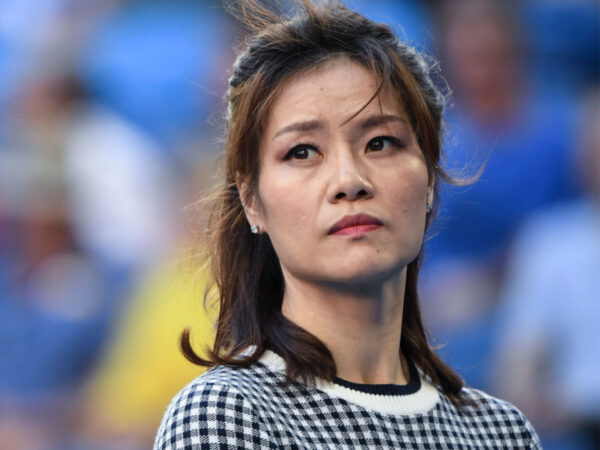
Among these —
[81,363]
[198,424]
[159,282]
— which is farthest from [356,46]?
[81,363]

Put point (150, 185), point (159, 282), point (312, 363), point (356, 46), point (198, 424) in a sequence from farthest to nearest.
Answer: point (150, 185) → point (159, 282) → point (356, 46) → point (312, 363) → point (198, 424)

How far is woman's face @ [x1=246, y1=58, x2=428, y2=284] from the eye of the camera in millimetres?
2199

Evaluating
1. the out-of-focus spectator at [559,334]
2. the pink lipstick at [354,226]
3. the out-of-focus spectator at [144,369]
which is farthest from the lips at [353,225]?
the out-of-focus spectator at [144,369]

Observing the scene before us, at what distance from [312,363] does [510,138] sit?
316cm

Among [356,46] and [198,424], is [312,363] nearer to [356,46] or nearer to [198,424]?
[198,424]

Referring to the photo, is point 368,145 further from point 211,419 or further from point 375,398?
point 211,419

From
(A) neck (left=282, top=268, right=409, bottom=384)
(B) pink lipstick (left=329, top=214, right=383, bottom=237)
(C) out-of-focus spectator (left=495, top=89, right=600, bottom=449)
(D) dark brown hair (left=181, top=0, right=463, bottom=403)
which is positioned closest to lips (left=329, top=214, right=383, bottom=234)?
→ (B) pink lipstick (left=329, top=214, right=383, bottom=237)

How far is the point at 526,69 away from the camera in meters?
5.59

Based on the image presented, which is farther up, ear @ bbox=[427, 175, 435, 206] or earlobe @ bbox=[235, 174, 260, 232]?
ear @ bbox=[427, 175, 435, 206]

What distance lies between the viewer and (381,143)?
233cm

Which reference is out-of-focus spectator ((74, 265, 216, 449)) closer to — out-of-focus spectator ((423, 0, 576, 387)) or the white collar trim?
out-of-focus spectator ((423, 0, 576, 387))

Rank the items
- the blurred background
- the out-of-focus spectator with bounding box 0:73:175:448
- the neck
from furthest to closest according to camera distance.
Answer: the out-of-focus spectator with bounding box 0:73:175:448 < the blurred background < the neck

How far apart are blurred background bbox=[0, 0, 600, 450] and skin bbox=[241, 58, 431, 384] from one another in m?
1.86

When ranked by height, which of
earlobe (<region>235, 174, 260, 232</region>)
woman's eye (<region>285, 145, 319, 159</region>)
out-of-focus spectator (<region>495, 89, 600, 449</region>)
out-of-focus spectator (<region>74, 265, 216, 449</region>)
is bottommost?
out-of-focus spectator (<region>74, 265, 216, 449</region>)
